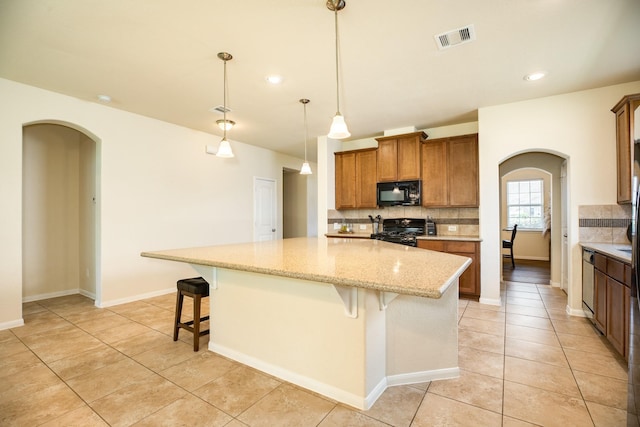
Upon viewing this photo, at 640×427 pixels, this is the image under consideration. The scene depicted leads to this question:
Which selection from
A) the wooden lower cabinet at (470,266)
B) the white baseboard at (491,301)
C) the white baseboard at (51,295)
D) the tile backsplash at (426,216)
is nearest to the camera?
the white baseboard at (491,301)

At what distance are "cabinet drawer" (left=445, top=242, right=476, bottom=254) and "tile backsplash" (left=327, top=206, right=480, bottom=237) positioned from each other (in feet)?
2.11

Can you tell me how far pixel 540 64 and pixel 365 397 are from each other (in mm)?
3250

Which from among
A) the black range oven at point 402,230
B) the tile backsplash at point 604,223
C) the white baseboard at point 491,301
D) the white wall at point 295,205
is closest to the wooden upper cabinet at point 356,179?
the black range oven at point 402,230

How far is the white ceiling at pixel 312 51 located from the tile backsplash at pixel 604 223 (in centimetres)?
136

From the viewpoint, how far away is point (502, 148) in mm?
3805

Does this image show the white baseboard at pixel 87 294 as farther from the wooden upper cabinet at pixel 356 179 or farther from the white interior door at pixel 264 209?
the wooden upper cabinet at pixel 356 179

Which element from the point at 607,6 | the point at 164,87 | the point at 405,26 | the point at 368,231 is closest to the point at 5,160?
the point at 164,87

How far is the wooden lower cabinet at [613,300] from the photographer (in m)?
2.24

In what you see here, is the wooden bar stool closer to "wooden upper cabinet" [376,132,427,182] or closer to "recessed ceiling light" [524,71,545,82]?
"wooden upper cabinet" [376,132,427,182]

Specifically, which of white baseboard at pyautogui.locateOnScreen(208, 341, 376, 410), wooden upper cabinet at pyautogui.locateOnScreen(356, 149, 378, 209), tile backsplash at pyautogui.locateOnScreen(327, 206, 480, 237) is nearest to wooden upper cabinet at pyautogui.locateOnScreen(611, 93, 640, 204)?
tile backsplash at pyautogui.locateOnScreen(327, 206, 480, 237)

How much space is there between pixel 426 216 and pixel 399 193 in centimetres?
60

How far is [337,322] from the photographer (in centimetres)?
188

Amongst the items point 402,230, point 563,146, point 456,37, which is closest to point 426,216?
point 402,230

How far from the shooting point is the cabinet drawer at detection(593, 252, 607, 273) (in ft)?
8.78
